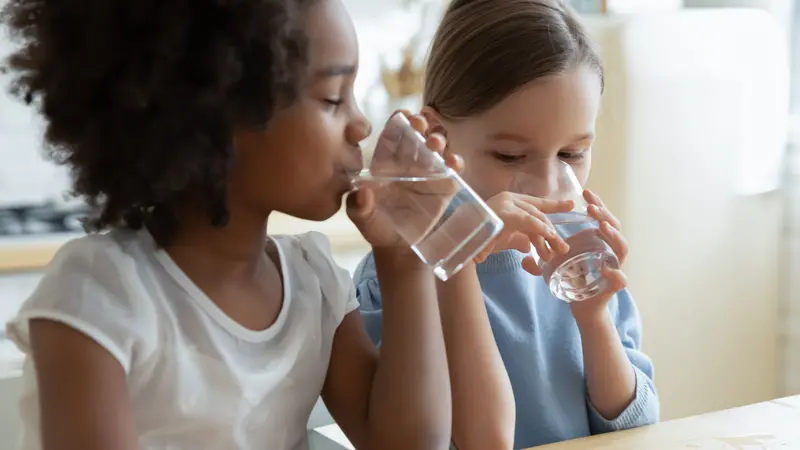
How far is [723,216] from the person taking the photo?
2.10 metres

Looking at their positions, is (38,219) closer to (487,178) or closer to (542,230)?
(487,178)

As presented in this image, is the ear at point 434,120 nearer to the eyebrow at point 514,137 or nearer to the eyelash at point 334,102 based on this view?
the eyebrow at point 514,137

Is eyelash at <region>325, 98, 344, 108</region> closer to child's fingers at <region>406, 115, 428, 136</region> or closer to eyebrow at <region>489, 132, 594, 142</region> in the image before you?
child's fingers at <region>406, 115, 428, 136</region>

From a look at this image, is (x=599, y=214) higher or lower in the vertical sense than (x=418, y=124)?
lower

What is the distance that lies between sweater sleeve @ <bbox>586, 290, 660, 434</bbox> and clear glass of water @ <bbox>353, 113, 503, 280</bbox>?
42 centimetres

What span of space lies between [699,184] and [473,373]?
3.76ft

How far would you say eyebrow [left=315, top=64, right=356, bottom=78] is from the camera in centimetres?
79

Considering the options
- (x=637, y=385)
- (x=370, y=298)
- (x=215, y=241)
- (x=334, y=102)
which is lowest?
(x=637, y=385)

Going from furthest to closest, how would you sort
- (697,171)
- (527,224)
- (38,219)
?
1. (697,171)
2. (38,219)
3. (527,224)

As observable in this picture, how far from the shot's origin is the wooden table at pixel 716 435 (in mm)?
937

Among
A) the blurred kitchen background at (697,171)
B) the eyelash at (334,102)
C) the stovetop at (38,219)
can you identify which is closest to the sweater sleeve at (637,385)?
the eyelash at (334,102)

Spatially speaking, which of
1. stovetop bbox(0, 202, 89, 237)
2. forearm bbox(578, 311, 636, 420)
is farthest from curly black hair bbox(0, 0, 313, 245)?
stovetop bbox(0, 202, 89, 237)

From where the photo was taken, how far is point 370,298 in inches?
47.0

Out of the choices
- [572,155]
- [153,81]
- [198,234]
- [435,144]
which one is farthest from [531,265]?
[153,81]
